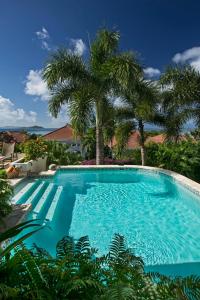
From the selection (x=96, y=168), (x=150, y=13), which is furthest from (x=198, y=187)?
(x=150, y=13)

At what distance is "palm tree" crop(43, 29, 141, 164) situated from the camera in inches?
574

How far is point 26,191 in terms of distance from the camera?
33.8 ft

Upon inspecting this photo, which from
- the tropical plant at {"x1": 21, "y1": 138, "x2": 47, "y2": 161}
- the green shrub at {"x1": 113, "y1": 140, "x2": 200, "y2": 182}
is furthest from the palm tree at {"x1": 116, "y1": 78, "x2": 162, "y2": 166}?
the tropical plant at {"x1": 21, "y1": 138, "x2": 47, "y2": 161}

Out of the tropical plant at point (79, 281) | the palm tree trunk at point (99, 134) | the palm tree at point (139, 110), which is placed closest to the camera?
the tropical plant at point (79, 281)

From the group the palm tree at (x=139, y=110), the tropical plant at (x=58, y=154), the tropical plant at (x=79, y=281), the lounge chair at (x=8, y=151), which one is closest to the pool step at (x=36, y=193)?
the lounge chair at (x=8, y=151)

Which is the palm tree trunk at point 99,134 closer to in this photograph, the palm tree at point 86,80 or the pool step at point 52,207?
the palm tree at point 86,80

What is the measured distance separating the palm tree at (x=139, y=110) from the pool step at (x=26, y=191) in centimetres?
666

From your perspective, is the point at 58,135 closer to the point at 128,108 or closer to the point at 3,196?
the point at 128,108

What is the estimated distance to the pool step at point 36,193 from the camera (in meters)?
9.43

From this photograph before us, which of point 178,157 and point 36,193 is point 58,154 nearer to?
point 178,157

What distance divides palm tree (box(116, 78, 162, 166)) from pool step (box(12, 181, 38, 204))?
6659 mm

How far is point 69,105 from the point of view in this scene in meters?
15.1

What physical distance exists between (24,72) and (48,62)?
904 cm

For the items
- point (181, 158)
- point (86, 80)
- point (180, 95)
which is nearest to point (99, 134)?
point (86, 80)
